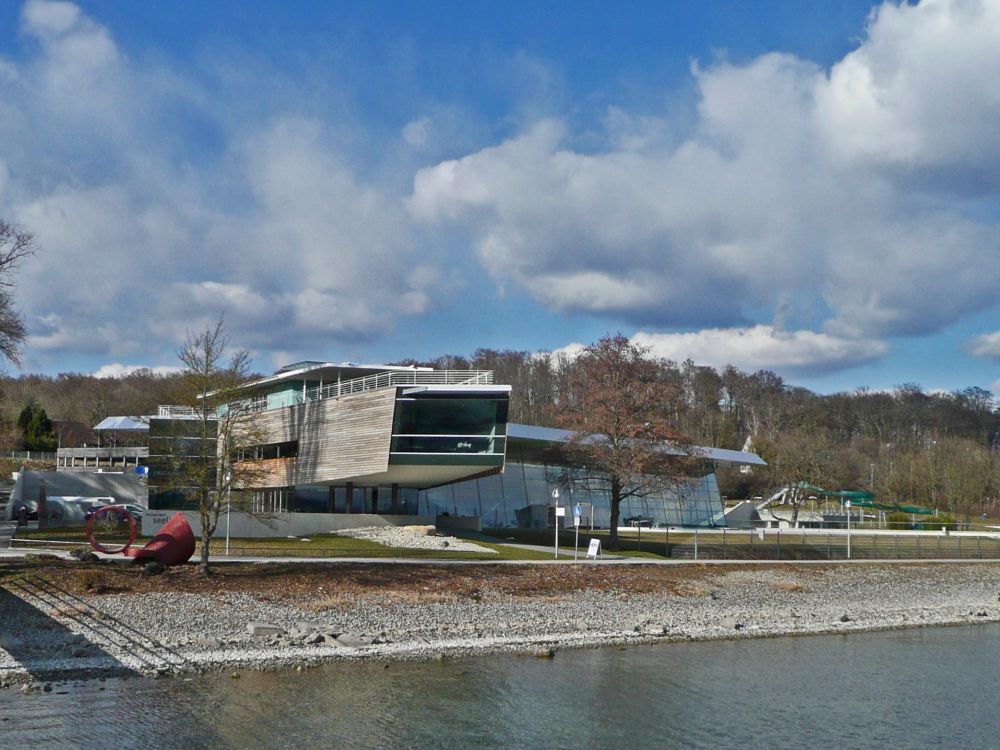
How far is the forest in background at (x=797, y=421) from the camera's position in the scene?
9025 cm

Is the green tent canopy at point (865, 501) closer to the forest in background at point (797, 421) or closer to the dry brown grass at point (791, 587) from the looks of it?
the forest in background at point (797, 421)

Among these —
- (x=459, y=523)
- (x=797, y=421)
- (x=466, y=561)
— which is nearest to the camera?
(x=466, y=561)

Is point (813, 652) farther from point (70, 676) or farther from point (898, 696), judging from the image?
point (70, 676)

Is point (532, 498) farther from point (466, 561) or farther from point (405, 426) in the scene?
point (466, 561)

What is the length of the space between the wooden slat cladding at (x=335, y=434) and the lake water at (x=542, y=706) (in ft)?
81.0

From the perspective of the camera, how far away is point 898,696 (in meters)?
22.5

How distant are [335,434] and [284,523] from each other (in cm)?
630

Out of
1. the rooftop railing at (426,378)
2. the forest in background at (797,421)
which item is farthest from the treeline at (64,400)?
the rooftop railing at (426,378)

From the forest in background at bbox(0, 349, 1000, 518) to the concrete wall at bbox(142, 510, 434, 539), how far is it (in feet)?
108

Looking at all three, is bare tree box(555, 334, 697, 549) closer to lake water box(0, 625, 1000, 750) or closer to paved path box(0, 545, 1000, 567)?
paved path box(0, 545, 1000, 567)

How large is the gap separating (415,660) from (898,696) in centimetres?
1162

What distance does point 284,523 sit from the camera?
47750mm

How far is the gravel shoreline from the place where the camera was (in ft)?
73.2

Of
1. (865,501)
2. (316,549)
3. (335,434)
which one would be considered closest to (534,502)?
(335,434)
